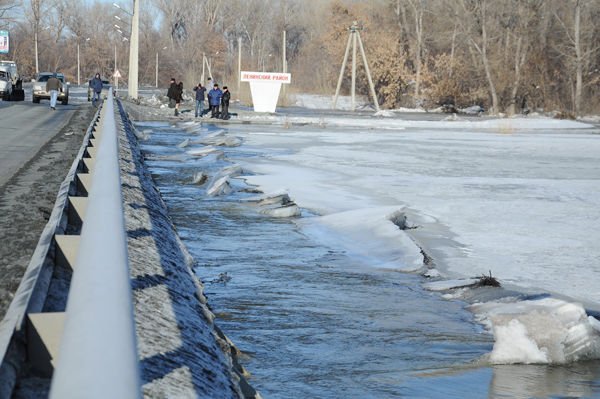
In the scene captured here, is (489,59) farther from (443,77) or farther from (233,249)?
(233,249)

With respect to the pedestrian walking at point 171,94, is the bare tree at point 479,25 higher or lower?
higher

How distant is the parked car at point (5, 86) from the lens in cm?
3222

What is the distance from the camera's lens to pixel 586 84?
45.5 m

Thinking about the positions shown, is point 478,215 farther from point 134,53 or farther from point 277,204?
point 134,53

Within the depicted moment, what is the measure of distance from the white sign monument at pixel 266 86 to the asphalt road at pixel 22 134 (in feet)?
46.2

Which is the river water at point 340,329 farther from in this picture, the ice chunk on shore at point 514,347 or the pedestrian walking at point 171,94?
the pedestrian walking at point 171,94

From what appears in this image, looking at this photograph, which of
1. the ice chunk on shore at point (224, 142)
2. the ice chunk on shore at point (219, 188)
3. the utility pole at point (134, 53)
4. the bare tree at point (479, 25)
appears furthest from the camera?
the bare tree at point (479, 25)

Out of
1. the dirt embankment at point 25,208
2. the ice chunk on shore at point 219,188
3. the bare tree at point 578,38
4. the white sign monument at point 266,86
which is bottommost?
the ice chunk on shore at point 219,188

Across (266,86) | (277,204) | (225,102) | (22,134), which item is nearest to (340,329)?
(277,204)

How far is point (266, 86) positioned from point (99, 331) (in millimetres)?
36615

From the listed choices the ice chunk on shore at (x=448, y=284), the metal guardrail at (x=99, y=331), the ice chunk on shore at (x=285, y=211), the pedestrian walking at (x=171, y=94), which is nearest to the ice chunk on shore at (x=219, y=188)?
→ the ice chunk on shore at (x=285, y=211)

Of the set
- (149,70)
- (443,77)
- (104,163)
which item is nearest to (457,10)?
(443,77)

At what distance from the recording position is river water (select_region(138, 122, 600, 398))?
3258 millimetres

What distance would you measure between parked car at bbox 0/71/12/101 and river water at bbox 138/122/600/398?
28.7m
